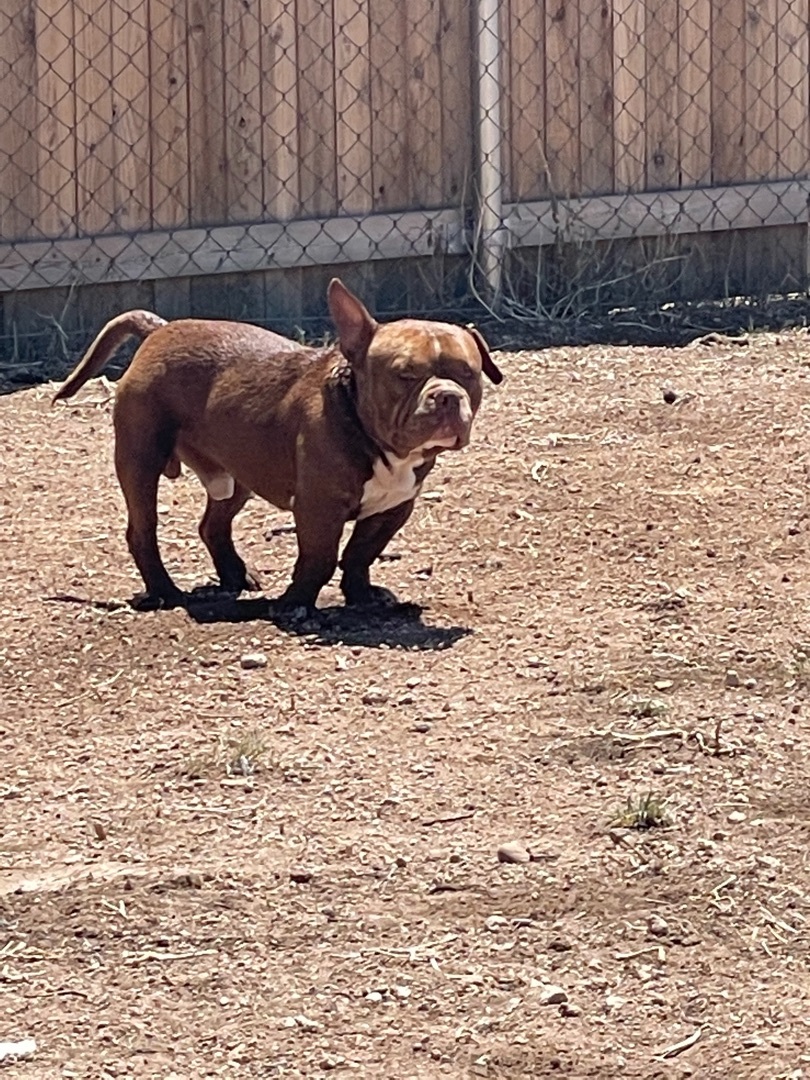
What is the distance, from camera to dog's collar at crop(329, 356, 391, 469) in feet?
19.9

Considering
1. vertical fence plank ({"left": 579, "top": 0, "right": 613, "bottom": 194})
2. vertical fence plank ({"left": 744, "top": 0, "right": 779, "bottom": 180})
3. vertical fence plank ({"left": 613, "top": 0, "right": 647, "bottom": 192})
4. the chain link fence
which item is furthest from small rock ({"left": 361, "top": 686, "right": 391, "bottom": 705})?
vertical fence plank ({"left": 744, "top": 0, "right": 779, "bottom": 180})

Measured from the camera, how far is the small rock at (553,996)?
3.91 meters

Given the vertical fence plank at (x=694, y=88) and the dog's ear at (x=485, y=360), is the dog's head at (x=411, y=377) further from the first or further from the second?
the vertical fence plank at (x=694, y=88)

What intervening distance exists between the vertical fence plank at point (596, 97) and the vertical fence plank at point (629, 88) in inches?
1.4

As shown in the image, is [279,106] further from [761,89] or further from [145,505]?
[145,505]

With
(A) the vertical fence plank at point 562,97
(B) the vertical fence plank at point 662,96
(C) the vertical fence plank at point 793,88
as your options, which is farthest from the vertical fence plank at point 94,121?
(C) the vertical fence plank at point 793,88

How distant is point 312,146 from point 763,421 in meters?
2.83

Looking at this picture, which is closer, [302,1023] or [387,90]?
[302,1023]

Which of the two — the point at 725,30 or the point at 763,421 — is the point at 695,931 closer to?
the point at 763,421

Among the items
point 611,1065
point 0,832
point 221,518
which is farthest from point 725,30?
point 611,1065

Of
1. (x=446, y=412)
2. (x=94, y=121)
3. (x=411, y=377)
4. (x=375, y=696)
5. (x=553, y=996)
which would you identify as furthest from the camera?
(x=94, y=121)

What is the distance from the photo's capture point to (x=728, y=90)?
10.7 meters

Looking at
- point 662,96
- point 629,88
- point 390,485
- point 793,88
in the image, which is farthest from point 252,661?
point 793,88

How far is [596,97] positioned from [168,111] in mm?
2116
